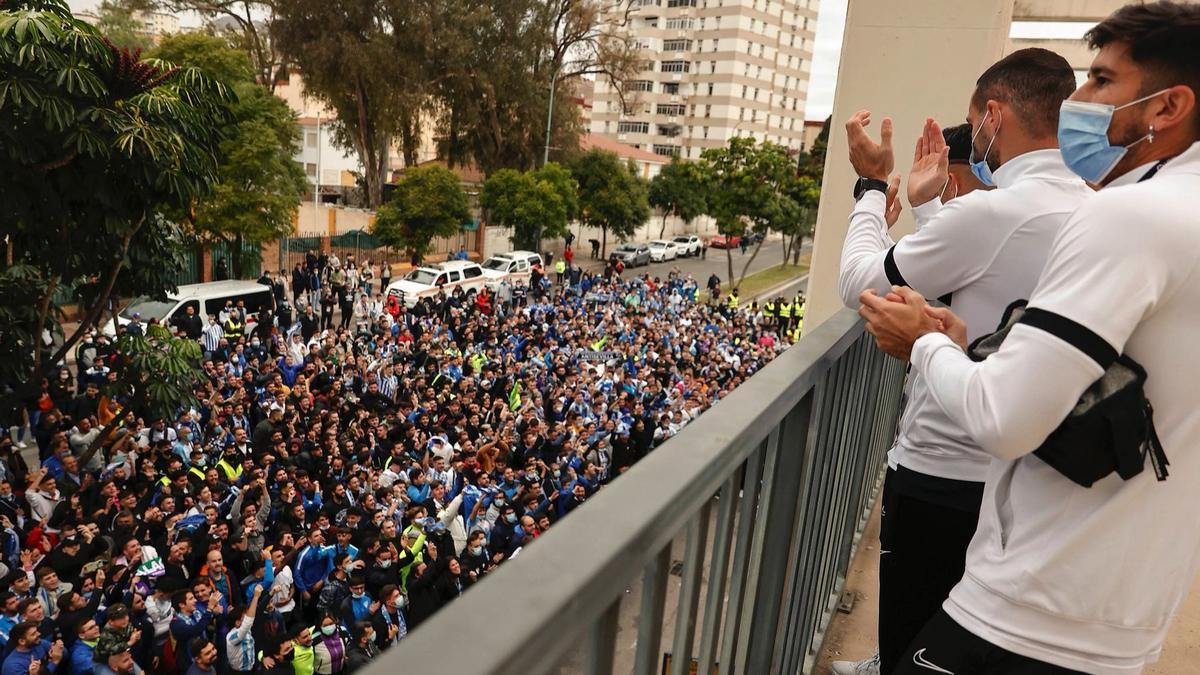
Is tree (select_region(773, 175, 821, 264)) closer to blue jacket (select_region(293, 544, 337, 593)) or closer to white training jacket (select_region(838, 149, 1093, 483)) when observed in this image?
blue jacket (select_region(293, 544, 337, 593))

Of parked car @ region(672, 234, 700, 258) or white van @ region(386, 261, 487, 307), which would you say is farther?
parked car @ region(672, 234, 700, 258)

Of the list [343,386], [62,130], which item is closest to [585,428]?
[343,386]

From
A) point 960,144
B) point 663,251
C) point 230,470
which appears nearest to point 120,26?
point 663,251

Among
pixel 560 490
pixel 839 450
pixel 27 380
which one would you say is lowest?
pixel 560 490

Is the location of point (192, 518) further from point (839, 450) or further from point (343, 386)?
point (839, 450)

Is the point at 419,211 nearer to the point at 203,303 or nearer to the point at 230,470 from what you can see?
the point at 203,303

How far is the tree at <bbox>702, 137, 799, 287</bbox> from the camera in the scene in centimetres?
2934

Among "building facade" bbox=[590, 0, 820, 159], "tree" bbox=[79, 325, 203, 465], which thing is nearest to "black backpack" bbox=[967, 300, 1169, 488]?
"tree" bbox=[79, 325, 203, 465]

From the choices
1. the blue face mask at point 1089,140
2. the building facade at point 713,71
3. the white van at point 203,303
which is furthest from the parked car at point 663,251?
the blue face mask at point 1089,140

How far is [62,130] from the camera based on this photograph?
21.8ft

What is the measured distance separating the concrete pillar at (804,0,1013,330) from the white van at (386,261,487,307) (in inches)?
648

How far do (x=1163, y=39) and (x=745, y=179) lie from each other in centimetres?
2887

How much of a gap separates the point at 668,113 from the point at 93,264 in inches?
2684

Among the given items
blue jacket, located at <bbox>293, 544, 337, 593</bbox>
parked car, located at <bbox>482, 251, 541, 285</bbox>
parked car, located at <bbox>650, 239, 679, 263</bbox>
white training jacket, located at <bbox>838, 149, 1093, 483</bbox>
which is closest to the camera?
white training jacket, located at <bbox>838, 149, 1093, 483</bbox>
